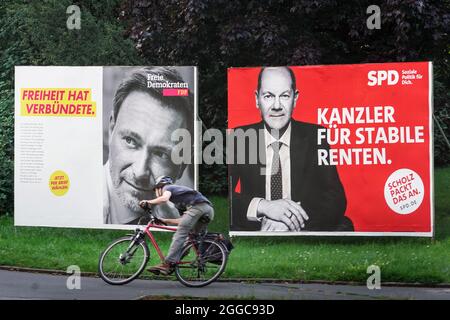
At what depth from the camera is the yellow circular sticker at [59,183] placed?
62.1 ft

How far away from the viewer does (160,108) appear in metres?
18.6

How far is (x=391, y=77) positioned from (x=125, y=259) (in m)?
5.75

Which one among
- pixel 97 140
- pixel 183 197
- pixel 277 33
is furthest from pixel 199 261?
pixel 277 33

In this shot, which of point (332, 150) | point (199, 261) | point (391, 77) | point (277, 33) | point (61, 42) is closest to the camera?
point (199, 261)

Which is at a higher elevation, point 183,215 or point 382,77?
point 382,77

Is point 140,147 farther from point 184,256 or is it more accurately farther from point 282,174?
point 184,256

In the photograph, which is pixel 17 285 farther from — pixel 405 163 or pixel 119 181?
pixel 405 163

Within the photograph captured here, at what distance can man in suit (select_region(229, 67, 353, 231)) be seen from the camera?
59.3ft

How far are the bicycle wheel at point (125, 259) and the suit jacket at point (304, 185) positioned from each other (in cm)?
380

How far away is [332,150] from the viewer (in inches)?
713

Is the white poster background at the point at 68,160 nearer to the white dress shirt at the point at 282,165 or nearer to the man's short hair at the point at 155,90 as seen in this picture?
the man's short hair at the point at 155,90

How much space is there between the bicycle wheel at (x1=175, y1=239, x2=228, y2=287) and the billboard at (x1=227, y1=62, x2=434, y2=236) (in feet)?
11.5

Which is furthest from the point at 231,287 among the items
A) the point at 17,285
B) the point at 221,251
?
the point at 17,285

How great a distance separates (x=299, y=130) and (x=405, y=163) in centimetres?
181
